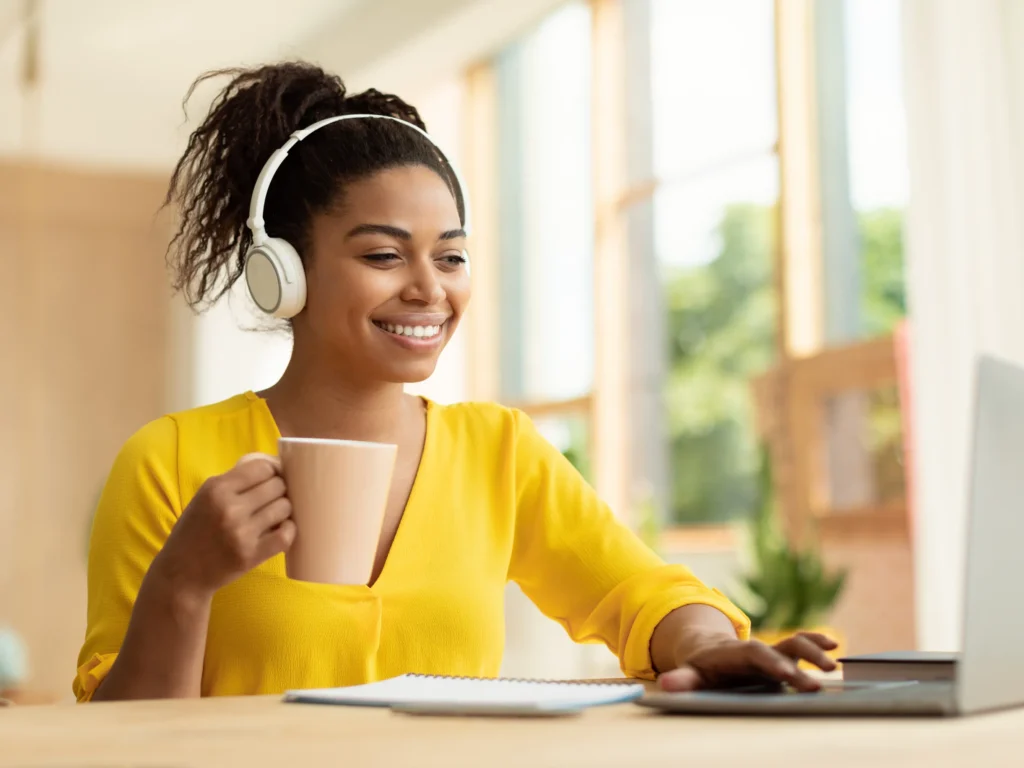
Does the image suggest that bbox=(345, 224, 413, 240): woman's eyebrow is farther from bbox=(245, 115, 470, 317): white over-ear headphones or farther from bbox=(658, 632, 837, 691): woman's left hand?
bbox=(658, 632, 837, 691): woman's left hand

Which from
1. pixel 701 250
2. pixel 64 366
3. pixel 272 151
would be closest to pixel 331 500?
pixel 272 151

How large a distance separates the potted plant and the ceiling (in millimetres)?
2603

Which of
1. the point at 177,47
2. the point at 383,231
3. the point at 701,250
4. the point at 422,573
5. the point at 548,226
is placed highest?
the point at 177,47

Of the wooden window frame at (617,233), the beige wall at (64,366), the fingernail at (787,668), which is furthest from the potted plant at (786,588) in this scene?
the beige wall at (64,366)

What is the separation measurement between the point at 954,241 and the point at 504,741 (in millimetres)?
2523

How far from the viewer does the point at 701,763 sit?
53 cm

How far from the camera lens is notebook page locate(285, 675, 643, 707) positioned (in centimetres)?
72

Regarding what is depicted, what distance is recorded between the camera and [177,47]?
5.89 m

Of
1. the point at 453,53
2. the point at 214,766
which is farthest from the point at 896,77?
the point at 214,766

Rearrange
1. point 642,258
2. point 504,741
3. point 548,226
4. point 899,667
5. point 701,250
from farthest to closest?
point 548,226
point 642,258
point 701,250
point 899,667
point 504,741

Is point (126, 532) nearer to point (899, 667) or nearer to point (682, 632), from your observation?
point (682, 632)

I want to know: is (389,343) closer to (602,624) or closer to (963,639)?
(602,624)

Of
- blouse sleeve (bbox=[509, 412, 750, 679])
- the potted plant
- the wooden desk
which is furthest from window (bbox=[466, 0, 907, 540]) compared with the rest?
the wooden desk

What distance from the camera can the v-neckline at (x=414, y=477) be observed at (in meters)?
1.27
